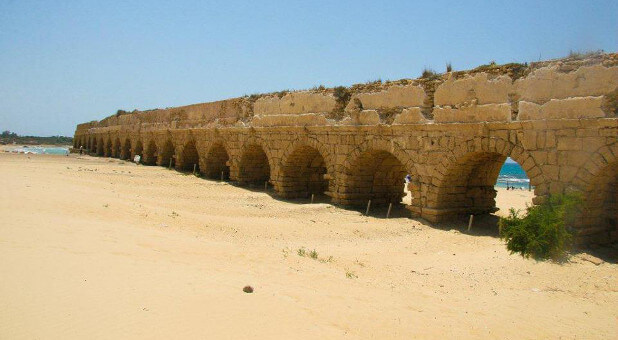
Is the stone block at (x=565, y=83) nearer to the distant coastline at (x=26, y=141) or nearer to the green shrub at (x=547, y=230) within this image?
the green shrub at (x=547, y=230)

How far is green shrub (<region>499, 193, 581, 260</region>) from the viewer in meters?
7.64

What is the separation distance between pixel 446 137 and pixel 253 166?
28.6ft

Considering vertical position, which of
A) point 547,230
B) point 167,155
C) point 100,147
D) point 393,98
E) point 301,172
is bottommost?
point 547,230

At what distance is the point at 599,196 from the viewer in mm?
8188

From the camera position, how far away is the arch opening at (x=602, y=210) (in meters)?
7.97

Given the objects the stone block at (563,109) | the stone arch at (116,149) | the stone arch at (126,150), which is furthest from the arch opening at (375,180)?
the stone arch at (116,149)

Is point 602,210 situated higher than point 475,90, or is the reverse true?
point 475,90

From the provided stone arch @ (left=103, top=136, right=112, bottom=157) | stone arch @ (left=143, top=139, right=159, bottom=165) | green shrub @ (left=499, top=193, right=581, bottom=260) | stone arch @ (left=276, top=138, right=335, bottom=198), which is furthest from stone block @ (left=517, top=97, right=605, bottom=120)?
stone arch @ (left=103, top=136, right=112, bottom=157)

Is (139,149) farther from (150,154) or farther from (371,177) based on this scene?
(371,177)

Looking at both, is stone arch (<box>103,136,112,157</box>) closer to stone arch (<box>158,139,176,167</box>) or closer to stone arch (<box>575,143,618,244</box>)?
stone arch (<box>158,139,176,167</box>)

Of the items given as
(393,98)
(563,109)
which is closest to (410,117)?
(393,98)

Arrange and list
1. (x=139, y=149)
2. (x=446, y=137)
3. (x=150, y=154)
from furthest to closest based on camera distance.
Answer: (x=139, y=149) → (x=150, y=154) → (x=446, y=137)

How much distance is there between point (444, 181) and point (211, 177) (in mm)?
11369

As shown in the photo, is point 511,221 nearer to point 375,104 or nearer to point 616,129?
point 616,129
